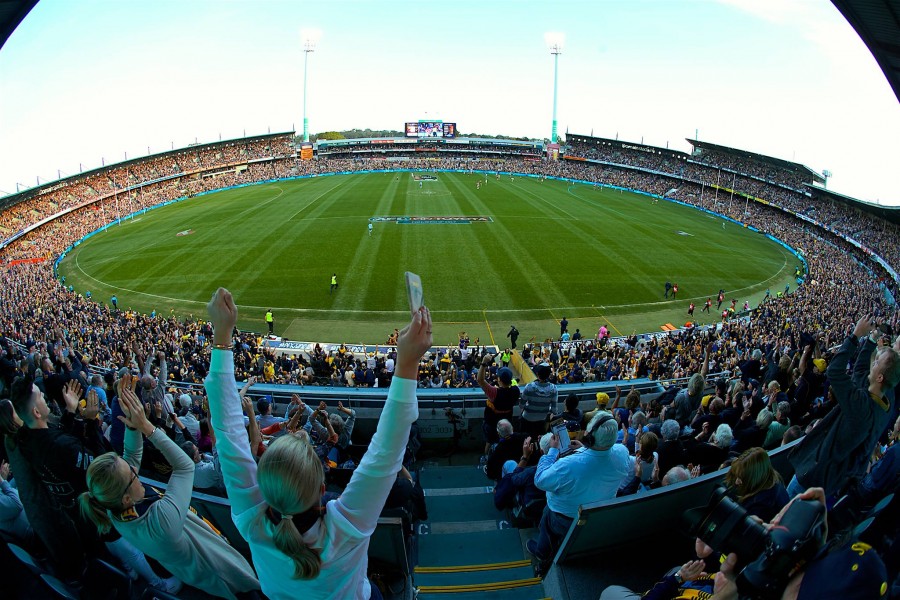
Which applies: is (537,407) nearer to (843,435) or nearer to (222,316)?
(843,435)

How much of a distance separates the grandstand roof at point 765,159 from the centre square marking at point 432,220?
36887 mm

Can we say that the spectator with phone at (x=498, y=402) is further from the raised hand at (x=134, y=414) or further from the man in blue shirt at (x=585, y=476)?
the raised hand at (x=134, y=414)

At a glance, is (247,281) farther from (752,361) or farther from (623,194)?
(623,194)

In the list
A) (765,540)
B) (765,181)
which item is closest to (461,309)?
(765,540)

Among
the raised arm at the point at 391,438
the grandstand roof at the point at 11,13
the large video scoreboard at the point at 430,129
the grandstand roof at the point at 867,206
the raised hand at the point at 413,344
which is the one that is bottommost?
the raised arm at the point at 391,438

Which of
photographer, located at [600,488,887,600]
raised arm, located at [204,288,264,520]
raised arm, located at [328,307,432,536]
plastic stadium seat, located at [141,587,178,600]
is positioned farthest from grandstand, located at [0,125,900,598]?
raised arm, located at [328,307,432,536]

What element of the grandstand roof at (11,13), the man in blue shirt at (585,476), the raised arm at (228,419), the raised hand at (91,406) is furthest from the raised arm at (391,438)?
the grandstand roof at (11,13)

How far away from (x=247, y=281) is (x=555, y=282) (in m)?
17.3

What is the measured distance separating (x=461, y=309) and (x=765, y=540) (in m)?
23.6

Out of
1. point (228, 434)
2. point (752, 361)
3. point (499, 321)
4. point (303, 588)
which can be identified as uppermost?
point (228, 434)

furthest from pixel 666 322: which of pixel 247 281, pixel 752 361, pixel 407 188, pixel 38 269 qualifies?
pixel 407 188

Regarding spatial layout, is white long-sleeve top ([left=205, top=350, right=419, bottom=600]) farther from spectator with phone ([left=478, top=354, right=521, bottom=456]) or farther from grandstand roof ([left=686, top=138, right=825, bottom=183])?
grandstand roof ([left=686, top=138, right=825, bottom=183])

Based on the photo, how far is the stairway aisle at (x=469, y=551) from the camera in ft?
13.5

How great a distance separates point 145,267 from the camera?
33312 mm
